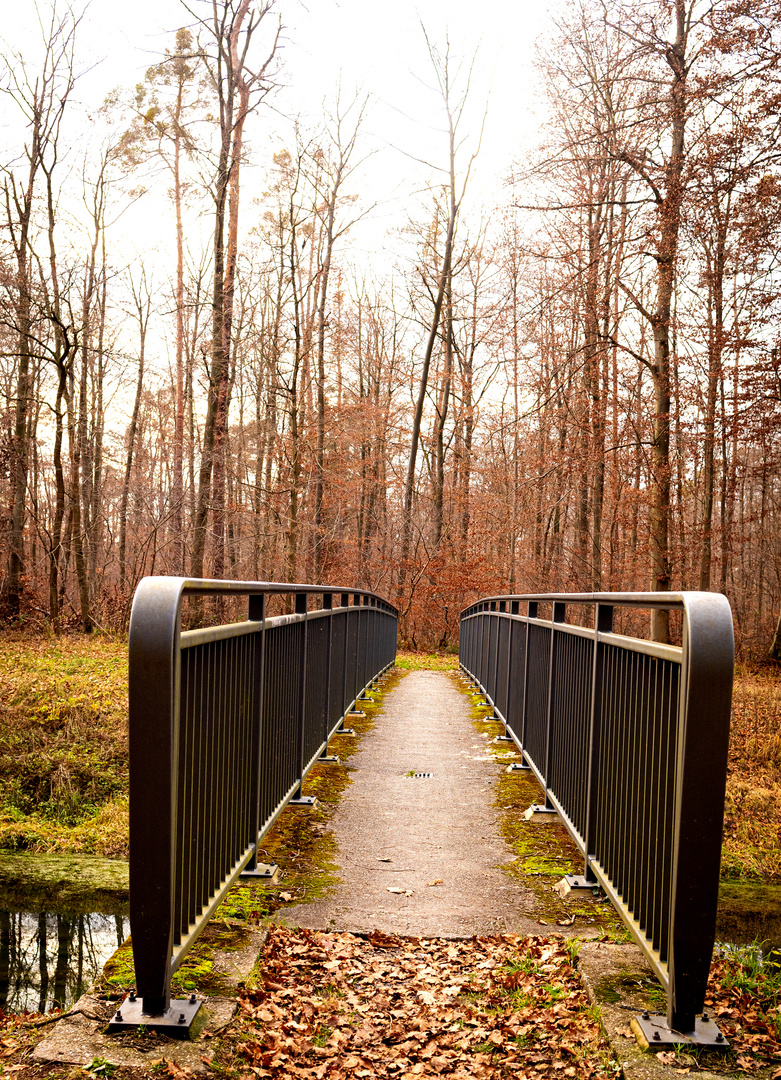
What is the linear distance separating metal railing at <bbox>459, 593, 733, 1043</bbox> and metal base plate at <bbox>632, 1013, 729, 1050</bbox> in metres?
0.02

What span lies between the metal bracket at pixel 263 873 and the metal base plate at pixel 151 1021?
136cm

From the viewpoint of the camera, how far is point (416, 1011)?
9.97 feet

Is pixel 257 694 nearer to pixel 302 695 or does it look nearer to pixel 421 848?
pixel 302 695

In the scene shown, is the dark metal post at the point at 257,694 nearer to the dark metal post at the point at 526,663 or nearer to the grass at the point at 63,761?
the dark metal post at the point at 526,663

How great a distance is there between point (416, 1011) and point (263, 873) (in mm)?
1096

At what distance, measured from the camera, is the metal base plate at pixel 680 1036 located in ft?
7.97

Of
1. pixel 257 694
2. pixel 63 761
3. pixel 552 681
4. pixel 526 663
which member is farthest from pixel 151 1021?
pixel 63 761

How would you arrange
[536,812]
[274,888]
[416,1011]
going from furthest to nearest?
1. [536,812]
2. [274,888]
3. [416,1011]

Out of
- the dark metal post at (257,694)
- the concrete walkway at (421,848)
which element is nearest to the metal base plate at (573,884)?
the concrete walkway at (421,848)

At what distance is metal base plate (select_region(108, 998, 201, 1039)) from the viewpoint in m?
2.39

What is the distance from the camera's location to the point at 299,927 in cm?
352

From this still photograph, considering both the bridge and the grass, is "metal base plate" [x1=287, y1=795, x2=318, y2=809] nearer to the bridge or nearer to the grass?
the bridge

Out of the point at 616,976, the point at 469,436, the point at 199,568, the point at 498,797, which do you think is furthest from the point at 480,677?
the point at 469,436

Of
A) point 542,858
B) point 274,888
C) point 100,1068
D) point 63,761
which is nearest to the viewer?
point 100,1068
